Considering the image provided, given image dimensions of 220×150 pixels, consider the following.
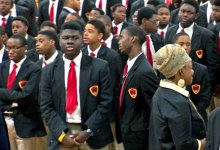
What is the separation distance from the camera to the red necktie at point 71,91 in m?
7.15

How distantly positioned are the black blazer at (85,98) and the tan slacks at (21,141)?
1210 mm

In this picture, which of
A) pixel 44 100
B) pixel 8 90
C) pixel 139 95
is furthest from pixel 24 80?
pixel 139 95

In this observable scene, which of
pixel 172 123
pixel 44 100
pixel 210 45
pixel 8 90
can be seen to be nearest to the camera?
pixel 172 123

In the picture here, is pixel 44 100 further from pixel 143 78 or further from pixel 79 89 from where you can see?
pixel 143 78

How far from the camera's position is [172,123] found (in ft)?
18.4

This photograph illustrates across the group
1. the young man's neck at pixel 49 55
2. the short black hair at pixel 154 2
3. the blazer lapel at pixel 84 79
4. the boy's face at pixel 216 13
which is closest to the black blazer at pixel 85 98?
the blazer lapel at pixel 84 79

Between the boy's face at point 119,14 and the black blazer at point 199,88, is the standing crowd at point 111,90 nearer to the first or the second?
the black blazer at point 199,88

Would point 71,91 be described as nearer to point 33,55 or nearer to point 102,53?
point 102,53

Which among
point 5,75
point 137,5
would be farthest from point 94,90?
point 137,5

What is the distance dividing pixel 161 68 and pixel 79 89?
1.65 metres

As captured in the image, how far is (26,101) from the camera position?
8.27 meters

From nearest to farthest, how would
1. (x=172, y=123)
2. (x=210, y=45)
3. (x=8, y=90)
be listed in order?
1. (x=172, y=123)
2. (x=8, y=90)
3. (x=210, y=45)

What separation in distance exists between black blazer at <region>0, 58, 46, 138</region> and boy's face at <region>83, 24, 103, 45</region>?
820mm

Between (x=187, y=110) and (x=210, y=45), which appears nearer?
(x=187, y=110)
